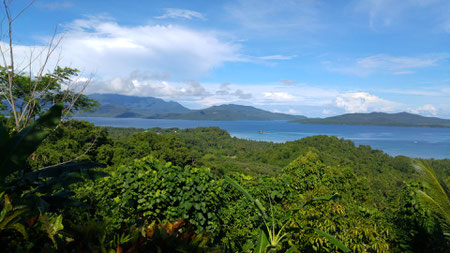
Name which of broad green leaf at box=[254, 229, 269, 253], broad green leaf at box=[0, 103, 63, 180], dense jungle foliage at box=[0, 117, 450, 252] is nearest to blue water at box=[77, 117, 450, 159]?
dense jungle foliage at box=[0, 117, 450, 252]

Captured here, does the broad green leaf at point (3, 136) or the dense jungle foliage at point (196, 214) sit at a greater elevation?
the broad green leaf at point (3, 136)

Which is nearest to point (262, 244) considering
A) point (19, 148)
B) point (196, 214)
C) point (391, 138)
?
point (196, 214)

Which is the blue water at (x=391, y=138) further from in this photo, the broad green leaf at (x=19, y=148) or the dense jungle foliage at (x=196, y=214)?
the broad green leaf at (x=19, y=148)

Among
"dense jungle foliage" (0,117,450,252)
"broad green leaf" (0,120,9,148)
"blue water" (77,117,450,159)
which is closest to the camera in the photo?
"dense jungle foliage" (0,117,450,252)

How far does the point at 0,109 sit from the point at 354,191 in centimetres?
1384

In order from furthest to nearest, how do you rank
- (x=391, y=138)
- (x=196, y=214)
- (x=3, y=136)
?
(x=391, y=138)
(x=196, y=214)
(x=3, y=136)

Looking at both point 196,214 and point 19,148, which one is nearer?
point 19,148

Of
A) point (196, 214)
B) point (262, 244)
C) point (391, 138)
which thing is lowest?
point (391, 138)

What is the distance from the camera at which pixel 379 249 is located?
110 inches

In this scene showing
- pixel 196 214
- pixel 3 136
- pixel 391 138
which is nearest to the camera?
pixel 3 136

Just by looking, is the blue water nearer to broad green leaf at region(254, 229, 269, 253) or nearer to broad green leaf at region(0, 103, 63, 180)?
broad green leaf at region(0, 103, 63, 180)

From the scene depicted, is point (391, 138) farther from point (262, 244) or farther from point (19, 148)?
point (19, 148)

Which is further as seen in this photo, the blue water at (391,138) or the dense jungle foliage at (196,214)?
the blue water at (391,138)

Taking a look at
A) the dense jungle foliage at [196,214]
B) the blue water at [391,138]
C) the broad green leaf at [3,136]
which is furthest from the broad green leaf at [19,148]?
the blue water at [391,138]
